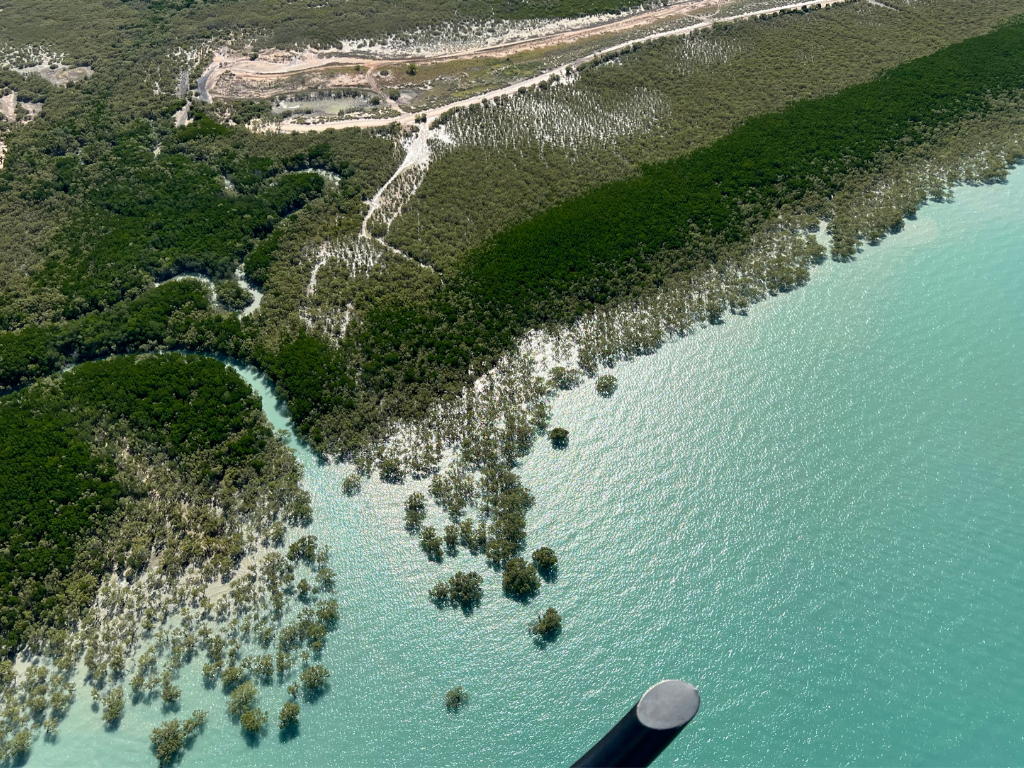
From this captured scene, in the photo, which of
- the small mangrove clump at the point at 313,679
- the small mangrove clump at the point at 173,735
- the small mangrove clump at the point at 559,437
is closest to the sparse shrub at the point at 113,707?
the small mangrove clump at the point at 173,735

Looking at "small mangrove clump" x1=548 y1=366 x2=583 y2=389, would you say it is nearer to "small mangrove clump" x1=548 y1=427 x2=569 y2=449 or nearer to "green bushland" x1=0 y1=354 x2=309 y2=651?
"small mangrove clump" x1=548 y1=427 x2=569 y2=449

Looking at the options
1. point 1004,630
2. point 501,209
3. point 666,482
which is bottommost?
point 1004,630

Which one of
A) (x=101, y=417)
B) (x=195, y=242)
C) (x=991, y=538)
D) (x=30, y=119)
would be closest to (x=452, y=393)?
(x=101, y=417)

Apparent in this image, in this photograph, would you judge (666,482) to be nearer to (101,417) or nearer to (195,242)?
(101,417)

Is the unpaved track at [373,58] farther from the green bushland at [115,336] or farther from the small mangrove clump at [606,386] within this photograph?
the small mangrove clump at [606,386]

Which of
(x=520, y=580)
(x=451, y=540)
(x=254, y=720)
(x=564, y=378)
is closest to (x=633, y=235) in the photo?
(x=564, y=378)
